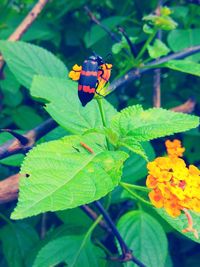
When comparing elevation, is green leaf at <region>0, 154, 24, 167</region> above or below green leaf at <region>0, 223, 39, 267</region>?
above

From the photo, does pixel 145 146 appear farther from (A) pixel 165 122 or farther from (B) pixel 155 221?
(A) pixel 165 122

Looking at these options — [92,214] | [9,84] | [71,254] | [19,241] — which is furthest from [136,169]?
[9,84]

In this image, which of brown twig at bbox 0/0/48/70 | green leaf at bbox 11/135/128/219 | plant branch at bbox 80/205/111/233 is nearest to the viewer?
green leaf at bbox 11/135/128/219

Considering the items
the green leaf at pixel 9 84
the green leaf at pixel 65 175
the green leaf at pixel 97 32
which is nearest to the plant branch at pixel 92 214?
the green leaf at pixel 65 175

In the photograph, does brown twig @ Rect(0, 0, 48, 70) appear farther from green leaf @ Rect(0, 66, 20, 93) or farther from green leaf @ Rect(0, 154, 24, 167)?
green leaf @ Rect(0, 154, 24, 167)

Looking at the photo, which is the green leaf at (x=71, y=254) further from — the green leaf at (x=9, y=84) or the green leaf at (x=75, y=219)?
the green leaf at (x=9, y=84)

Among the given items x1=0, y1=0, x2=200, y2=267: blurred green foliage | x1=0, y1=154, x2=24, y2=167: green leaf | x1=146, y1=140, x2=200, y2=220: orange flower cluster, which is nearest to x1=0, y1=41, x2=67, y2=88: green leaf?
x1=0, y1=0, x2=200, y2=267: blurred green foliage

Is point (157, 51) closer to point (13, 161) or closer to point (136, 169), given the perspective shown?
point (136, 169)
